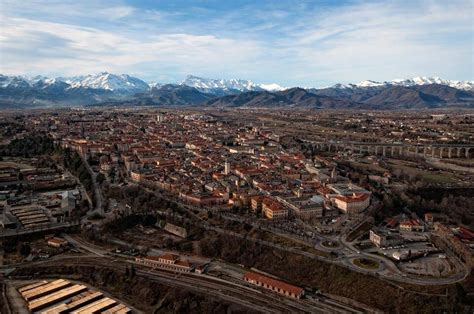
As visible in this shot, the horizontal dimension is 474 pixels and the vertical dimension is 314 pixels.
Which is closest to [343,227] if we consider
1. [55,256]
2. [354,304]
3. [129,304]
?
[354,304]

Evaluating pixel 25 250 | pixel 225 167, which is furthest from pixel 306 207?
pixel 25 250

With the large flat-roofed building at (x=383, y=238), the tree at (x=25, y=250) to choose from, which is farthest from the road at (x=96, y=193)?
the large flat-roofed building at (x=383, y=238)

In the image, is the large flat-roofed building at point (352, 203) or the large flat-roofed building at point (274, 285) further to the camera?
the large flat-roofed building at point (352, 203)

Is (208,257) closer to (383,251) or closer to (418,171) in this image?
(383,251)

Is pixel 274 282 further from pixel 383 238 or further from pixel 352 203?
pixel 352 203

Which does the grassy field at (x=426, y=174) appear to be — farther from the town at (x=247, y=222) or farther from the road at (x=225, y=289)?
the road at (x=225, y=289)

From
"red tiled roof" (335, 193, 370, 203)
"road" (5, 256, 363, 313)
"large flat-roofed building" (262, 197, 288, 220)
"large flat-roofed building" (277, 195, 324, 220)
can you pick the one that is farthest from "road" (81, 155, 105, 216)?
"red tiled roof" (335, 193, 370, 203)
